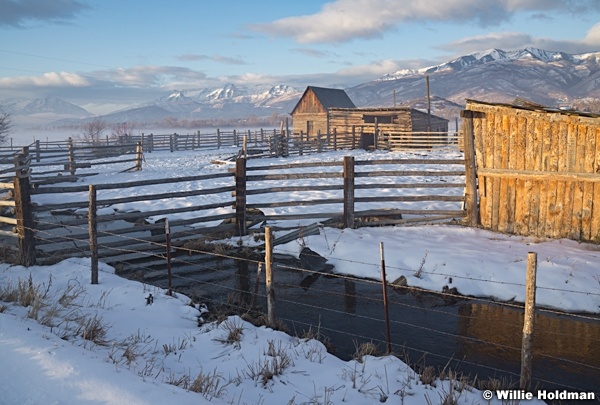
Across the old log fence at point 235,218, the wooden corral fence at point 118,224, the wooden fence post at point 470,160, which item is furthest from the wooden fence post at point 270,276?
the wooden fence post at point 470,160

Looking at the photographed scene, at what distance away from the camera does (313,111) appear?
1861 inches

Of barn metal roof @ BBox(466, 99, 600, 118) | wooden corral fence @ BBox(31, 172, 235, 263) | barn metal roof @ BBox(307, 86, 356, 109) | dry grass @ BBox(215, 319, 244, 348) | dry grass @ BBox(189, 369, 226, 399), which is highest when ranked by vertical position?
barn metal roof @ BBox(307, 86, 356, 109)

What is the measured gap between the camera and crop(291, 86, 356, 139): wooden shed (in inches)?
1801

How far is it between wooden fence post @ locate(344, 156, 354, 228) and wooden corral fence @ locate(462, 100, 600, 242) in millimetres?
3060

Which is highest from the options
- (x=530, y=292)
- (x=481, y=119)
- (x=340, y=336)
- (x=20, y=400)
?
(x=481, y=119)

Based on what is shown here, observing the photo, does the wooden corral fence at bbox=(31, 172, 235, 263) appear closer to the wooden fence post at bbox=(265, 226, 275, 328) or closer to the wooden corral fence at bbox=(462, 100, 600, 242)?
the wooden fence post at bbox=(265, 226, 275, 328)

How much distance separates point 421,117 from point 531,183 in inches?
1203

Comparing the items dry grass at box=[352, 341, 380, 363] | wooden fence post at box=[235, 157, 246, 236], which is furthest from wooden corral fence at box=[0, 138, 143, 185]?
dry grass at box=[352, 341, 380, 363]

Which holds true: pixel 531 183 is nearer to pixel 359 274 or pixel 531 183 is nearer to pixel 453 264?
pixel 453 264

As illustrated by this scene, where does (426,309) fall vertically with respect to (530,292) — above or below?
below

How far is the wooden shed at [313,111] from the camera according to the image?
150 feet

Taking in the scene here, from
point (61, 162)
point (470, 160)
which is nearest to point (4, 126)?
point (61, 162)

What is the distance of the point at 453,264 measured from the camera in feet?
29.9

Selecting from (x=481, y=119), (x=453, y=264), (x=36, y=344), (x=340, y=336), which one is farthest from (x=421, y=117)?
(x=36, y=344)
